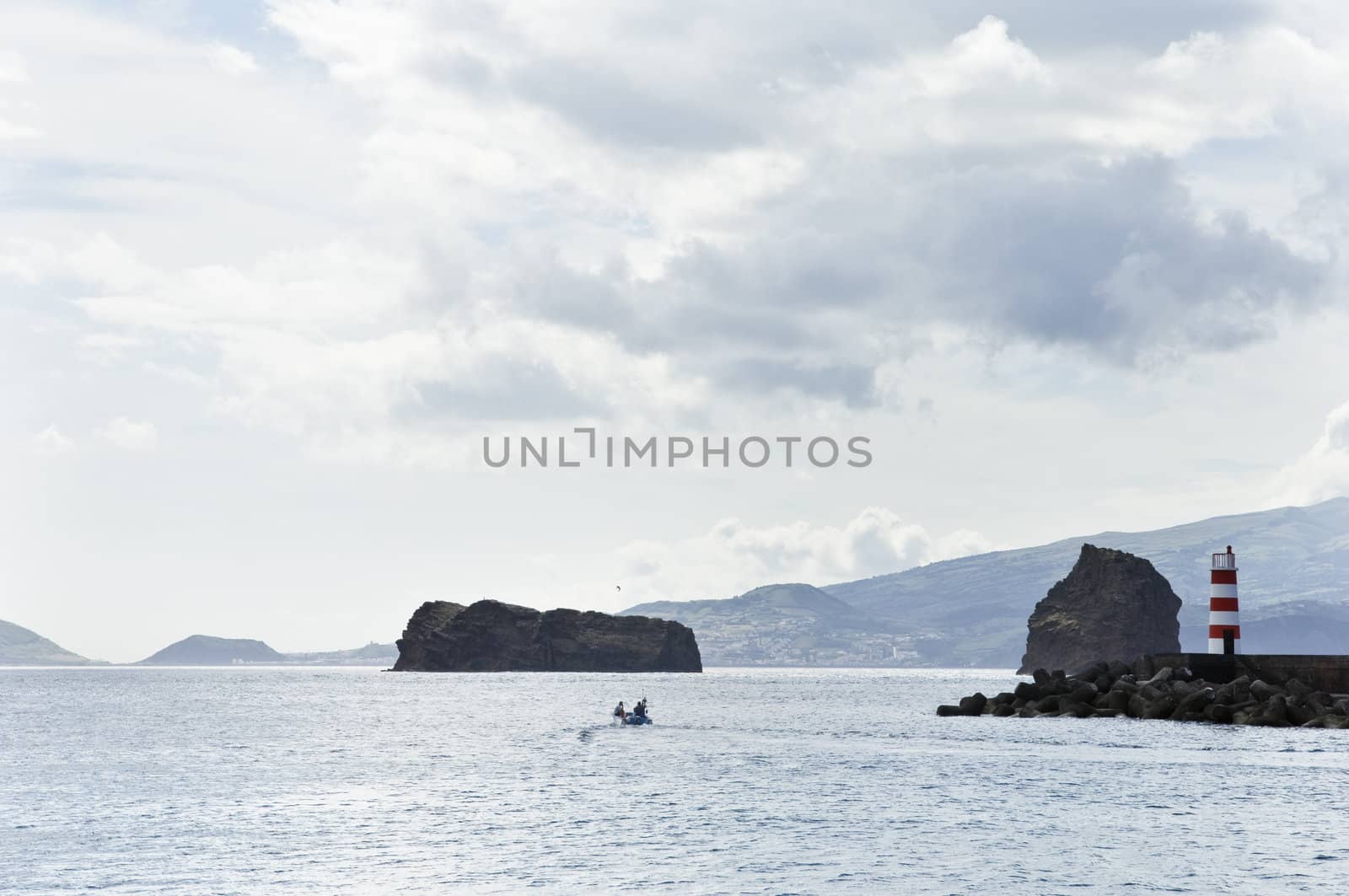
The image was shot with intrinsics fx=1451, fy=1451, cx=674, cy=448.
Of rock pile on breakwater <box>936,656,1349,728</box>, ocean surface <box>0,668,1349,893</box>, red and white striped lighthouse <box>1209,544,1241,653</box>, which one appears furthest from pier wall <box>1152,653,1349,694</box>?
ocean surface <box>0,668,1349,893</box>

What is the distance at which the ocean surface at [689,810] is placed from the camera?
37344 millimetres

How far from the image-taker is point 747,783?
2333 inches

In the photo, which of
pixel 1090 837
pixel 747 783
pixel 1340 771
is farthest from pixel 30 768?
pixel 1340 771

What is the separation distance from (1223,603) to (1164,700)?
7.39m

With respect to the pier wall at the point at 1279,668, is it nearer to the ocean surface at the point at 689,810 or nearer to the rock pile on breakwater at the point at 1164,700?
the rock pile on breakwater at the point at 1164,700

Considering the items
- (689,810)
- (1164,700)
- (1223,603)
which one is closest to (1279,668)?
(1223,603)

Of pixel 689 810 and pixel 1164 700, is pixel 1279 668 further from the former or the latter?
pixel 689 810

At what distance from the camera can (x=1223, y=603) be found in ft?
308

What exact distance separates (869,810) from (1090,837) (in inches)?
343

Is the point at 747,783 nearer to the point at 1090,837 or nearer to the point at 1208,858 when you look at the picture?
the point at 1090,837

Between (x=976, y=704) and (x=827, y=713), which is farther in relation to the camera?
(x=827, y=713)

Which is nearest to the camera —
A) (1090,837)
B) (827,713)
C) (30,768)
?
(1090,837)

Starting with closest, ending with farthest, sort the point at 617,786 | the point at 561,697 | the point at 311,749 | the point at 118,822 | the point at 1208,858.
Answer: the point at 1208,858
the point at 118,822
the point at 617,786
the point at 311,749
the point at 561,697

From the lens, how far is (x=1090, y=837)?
142 ft
